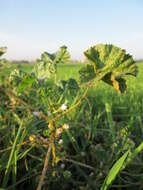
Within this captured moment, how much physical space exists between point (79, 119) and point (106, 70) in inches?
33.4

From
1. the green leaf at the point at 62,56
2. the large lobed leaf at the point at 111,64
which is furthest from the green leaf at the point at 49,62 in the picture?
the large lobed leaf at the point at 111,64

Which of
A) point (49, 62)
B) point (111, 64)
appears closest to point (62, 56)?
point (49, 62)

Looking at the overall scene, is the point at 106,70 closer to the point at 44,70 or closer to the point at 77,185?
the point at 44,70

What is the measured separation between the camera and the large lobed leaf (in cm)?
51

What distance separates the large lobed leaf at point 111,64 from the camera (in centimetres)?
51

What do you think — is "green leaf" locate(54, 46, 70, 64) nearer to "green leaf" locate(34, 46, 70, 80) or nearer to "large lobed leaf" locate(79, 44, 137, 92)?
"green leaf" locate(34, 46, 70, 80)

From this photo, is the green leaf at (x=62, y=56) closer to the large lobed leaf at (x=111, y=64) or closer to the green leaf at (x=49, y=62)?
the green leaf at (x=49, y=62)

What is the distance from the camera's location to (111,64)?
0.52m

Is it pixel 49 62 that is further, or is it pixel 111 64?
pixel 49 62

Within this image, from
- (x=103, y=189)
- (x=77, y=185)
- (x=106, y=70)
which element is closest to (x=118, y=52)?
(x=106, y=70)

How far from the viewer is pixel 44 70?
653mm

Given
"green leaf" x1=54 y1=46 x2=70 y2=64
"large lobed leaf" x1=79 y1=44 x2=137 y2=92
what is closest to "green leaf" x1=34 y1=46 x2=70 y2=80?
"green leaf" x1=54 y1=46 x2=70 y2=64

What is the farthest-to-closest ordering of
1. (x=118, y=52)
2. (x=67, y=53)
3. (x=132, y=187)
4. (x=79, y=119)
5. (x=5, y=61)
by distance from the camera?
(x=79, y=119), (x=132, y=187), (x=5, y=61), (x=67, y=53), (x=118, y=52)

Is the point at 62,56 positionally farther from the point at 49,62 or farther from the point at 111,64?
the point at 111,64
